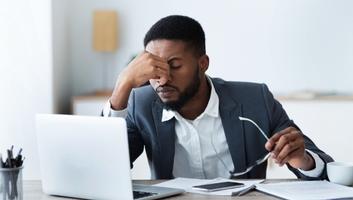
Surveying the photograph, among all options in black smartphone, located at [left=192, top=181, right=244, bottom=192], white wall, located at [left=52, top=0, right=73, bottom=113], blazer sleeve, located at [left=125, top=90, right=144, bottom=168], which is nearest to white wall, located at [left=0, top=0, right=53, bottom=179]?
white wall, located at [left=52, top=0, right=73, bottom=113]

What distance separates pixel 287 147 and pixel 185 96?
47 cm

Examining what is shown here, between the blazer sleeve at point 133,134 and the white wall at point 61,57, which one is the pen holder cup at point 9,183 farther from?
the white wall at point 61,57

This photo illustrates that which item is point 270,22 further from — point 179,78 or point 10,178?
point 10,178

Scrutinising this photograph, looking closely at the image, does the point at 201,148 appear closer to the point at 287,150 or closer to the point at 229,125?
the point at 229,125

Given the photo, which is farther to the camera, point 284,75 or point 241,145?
point 284,75

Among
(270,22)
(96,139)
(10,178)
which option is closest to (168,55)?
(96,139)

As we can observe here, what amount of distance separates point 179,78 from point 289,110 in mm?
1737

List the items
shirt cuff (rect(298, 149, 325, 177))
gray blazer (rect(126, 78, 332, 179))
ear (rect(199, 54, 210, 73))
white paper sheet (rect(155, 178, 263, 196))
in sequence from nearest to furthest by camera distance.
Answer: white paper sheet (rect(155, 178, 263, 196))
shirt cuff (rect(298, 149, 325, 177))
gray blazer (rect(126, 78, 332, 179))
ear (rect(199, 54, 210, 73))

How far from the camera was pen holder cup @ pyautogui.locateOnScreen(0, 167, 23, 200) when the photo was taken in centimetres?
155

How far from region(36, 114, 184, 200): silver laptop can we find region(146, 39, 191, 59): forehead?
510 mm

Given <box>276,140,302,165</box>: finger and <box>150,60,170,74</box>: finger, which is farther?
<box>150,60,170,74</box>: finger

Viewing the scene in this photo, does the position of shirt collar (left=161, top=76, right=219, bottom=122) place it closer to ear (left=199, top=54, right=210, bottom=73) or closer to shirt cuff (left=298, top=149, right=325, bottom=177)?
ear (left=199, top=54, right=210, bottom=73)

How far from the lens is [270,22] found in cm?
397

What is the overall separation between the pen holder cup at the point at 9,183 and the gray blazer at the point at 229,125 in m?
0.61
